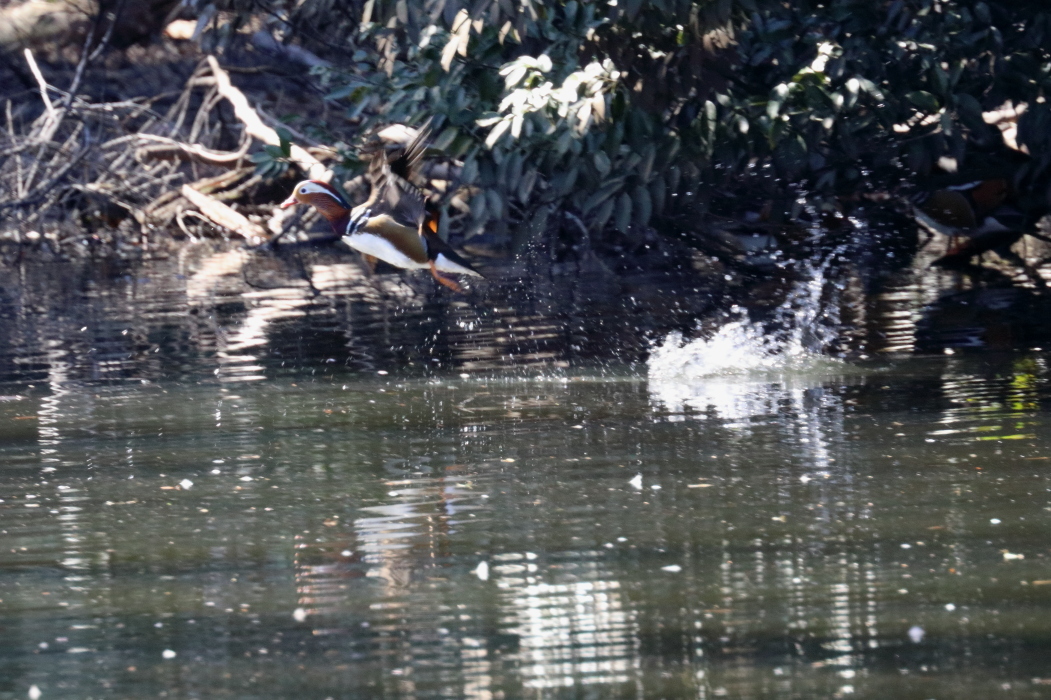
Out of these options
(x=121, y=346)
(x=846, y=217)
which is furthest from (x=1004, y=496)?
(x=846, y=217)

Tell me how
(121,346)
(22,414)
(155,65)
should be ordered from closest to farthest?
(22,414) < (121,346) < (155,65)

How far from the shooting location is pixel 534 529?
413 centimetres

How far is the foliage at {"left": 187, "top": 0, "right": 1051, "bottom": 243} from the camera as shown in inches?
278

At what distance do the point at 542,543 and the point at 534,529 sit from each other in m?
0.14

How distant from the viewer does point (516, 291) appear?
10.1 metres

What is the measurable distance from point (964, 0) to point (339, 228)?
363 centimetres

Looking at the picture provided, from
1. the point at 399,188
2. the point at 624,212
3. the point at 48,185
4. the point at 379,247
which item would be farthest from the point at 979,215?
the point at 48,185

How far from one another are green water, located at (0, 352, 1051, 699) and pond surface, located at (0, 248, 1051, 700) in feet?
0.04

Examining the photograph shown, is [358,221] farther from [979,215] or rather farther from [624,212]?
[979,215]

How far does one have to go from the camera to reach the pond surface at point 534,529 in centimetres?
310

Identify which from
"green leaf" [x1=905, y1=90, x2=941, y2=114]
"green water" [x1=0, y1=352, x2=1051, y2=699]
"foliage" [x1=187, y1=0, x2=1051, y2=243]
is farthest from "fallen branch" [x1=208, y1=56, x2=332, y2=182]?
"green water" [x1=0, y1=352, x2=1051, y2=699]

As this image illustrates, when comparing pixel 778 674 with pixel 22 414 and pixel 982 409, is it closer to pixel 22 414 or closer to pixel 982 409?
pixel 982 409

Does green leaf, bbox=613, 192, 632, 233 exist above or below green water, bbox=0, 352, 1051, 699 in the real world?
above

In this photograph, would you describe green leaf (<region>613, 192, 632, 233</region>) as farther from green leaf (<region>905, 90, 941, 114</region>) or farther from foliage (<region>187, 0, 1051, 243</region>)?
green leaf (<region>905, 90, 941, 114</region>)
